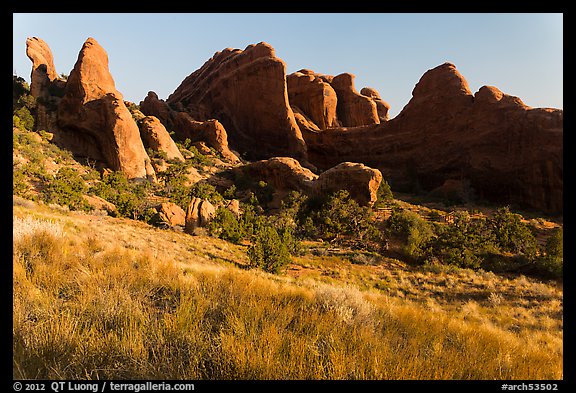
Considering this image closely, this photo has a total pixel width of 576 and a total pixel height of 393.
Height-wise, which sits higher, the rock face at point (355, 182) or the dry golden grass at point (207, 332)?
the rock face at point (355, 182)

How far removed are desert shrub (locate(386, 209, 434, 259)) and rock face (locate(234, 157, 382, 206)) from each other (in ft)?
15.9

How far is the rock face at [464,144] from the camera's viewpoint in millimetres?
28250

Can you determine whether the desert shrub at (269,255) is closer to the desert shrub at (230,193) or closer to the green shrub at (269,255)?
the green shrub at (269,255)

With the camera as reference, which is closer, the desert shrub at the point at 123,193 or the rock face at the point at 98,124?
the desert shrub at the point at 123,193

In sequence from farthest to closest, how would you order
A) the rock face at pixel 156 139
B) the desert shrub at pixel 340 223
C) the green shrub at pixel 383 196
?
the rock face at pixel 156 139 → the green shrub at pixel 383 196 → the desert shrub at pixel 340 223

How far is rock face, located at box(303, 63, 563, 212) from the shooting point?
1112 inches

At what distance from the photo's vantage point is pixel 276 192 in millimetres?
29844

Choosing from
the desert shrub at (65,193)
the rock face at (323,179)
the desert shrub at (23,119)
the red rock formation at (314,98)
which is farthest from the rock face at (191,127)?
the desert shrub at (65,193)

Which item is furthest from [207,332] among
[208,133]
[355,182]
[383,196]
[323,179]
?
[208,133]

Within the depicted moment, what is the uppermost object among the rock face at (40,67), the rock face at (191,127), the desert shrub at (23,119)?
the rock face at (40,67)

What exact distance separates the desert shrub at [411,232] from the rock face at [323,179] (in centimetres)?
486

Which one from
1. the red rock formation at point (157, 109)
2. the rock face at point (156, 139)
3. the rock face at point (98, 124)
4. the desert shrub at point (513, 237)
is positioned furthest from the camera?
the red rock formation at point (157, 109)

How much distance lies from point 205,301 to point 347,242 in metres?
17.2
